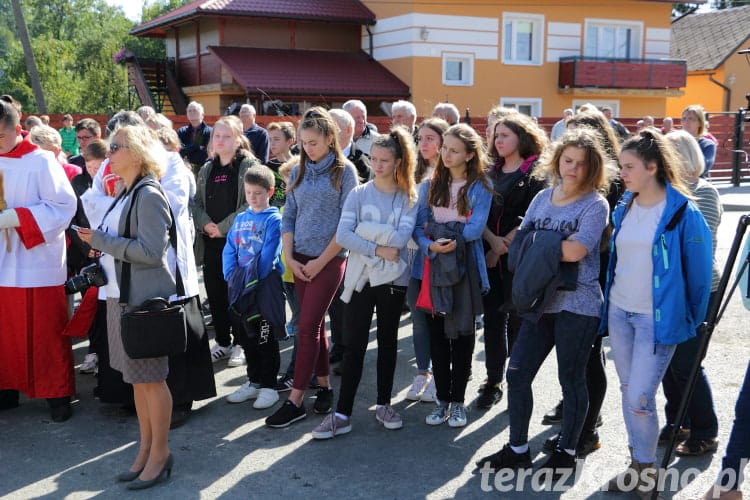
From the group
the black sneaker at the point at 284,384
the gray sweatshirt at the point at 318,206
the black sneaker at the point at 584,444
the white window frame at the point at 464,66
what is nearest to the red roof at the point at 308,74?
the white window frame at the point at 464,66

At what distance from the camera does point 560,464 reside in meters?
4.04

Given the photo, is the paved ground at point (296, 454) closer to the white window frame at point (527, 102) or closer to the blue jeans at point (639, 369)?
the blue jeans at point (639, 369)

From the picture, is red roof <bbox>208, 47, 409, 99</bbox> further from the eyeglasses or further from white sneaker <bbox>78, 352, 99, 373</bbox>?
the eyeglasses

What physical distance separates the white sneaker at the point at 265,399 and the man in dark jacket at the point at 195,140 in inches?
189

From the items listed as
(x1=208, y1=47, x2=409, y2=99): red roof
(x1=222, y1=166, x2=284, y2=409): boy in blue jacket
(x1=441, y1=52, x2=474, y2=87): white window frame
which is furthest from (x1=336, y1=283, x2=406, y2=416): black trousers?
(x1=441, y1=52, x2=474, y2=87): white window frame

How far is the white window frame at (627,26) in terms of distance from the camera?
27.3m

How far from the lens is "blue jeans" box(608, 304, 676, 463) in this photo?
11.9 ft

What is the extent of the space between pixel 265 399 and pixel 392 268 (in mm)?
1391

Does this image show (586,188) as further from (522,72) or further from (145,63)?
(145,63)

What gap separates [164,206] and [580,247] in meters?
2.14

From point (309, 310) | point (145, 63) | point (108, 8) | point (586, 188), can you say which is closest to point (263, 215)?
point (309, 310)

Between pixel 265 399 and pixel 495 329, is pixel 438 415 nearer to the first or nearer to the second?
pixel 495 329

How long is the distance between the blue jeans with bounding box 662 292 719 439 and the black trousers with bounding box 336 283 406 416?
1616 mm

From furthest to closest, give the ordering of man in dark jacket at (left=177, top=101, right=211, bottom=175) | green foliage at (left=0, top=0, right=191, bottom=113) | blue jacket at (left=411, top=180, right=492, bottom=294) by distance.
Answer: green foliage at (left=0, top=0, right=191, bottom=113) < man in dark jacket at (left=177, top=101, right=211, bottom=175) < blue jacket at (left=411, top=180, right=492, bottom=294)
